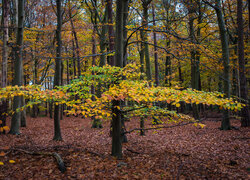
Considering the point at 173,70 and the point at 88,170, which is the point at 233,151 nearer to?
the point at 88,170

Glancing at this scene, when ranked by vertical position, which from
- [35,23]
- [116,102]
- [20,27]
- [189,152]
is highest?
[35,23]

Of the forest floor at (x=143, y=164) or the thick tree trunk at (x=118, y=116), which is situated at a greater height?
the thick tree trunk at (x=118, y=116)

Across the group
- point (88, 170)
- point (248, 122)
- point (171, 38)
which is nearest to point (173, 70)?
point (248, 122)

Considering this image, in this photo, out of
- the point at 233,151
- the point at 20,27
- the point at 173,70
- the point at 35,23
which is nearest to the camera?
the point at 233,151

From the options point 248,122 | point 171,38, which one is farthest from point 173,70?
point 171,38

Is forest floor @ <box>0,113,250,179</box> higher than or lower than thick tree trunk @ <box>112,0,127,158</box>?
lower

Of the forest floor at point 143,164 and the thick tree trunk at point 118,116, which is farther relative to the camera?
the thick tree trunk at point 118,116

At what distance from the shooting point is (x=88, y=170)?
4559 millimetres

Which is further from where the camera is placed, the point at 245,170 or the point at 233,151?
the point at 233,151

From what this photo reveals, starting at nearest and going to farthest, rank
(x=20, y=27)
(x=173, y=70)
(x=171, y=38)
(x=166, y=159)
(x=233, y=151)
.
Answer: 1. (x=166, y=159)
2. (x=233, y=151)
3. (x=171, y=38)
4. (x=20, y=27)
5. (x=173, y=70)

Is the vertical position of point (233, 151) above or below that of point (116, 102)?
below

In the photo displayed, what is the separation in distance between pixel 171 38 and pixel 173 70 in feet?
59.9

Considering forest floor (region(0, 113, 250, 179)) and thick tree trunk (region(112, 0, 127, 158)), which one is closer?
forest floor (region(0, 113, 250, 179))

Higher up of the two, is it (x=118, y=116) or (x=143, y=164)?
(x=118, y=116)
